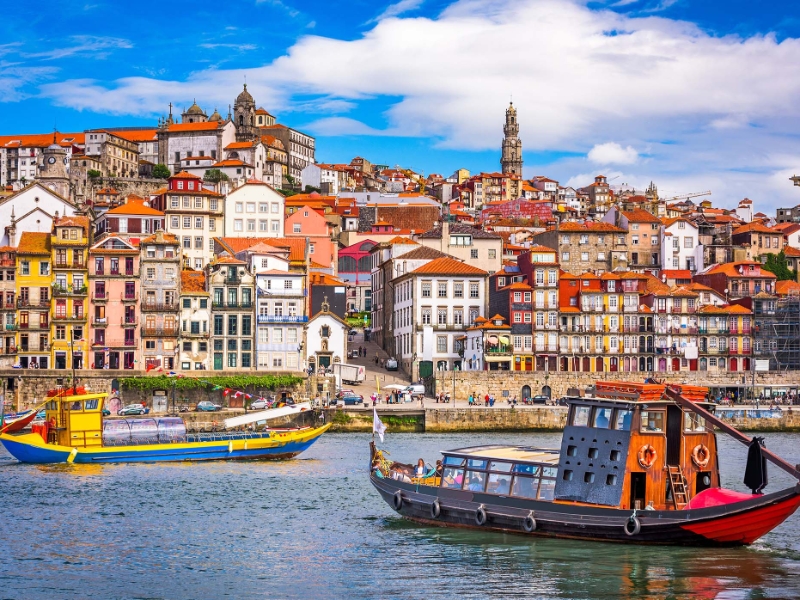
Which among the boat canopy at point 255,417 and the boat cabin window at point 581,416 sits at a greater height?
the boat cabin window at point 581,416

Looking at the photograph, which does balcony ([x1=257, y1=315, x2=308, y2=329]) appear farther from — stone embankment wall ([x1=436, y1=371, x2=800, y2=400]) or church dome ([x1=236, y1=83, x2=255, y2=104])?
church dome ([x1=236, y1=83, x2=255, y2=104])

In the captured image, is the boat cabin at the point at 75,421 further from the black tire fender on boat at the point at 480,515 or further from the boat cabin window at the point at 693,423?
the boat cabin window at the point at 693,423

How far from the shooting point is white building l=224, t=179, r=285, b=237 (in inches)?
3957

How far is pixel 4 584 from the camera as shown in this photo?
2764 cm

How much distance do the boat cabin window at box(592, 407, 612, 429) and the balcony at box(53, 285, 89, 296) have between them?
57.0 meters

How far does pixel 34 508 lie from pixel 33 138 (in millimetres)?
137254

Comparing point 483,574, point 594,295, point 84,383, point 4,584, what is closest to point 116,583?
point 4,584

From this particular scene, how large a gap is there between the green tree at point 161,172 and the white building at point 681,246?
64097 millimetres

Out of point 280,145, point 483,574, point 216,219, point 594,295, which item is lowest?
point 483,574

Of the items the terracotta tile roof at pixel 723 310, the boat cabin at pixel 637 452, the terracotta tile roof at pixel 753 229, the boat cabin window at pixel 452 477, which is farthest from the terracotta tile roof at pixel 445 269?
the boat cabin at pixel 637 452

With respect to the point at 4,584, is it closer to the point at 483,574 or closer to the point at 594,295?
the point at 483,574

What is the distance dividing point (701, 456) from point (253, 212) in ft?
243

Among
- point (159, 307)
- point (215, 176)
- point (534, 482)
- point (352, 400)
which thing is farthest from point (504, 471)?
point (215, 176)

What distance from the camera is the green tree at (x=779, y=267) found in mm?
114750
